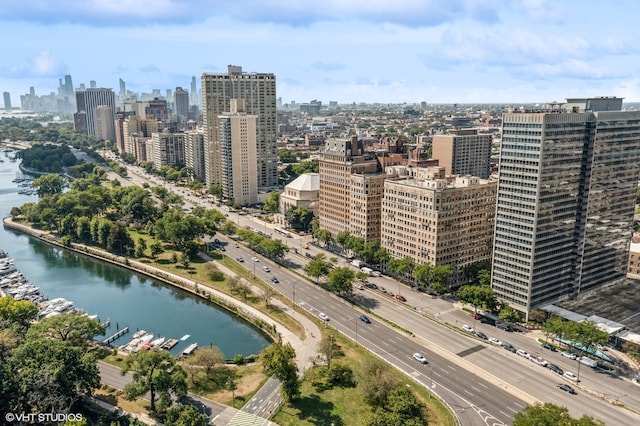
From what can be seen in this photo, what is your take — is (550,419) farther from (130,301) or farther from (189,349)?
(130,301)

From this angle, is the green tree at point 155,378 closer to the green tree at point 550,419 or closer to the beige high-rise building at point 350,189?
the green tree at point 550,419

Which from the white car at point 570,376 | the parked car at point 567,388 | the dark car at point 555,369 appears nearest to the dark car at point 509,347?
the dark car at point 555,369

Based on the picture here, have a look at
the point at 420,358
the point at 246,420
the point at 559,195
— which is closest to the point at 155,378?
the point at 246,420

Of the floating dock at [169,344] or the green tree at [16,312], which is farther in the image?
the floating dock at [169,344]

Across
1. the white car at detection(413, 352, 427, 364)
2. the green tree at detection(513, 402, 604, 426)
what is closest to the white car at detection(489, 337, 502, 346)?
the white car at detection(413, 352, 427, 364)

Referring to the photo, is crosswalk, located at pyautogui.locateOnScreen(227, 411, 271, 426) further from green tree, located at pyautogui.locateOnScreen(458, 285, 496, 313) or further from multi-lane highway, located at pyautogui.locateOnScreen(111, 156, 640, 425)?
green tree, located at pyautogui.locateOnScreen(458, 285, 496, 313)

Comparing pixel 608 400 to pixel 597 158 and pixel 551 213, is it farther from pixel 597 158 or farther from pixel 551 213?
pixel 597 158
